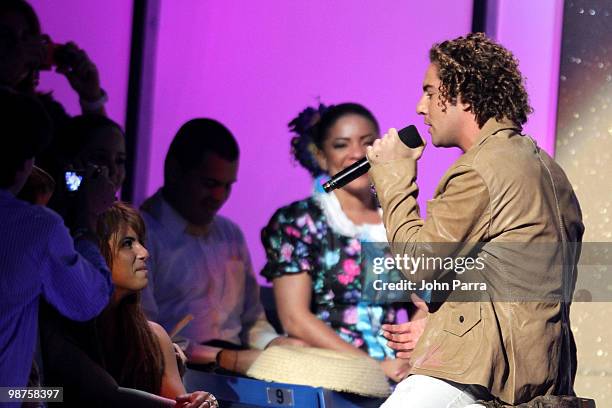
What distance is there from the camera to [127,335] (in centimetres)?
319

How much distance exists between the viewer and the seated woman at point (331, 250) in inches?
153

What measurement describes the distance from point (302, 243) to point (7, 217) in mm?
1454

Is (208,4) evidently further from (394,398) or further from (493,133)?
(394,398)

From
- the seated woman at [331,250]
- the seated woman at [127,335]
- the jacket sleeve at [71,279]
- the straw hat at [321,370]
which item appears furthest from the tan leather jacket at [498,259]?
the seated woman at [331,250]

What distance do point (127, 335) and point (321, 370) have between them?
2.86 ft

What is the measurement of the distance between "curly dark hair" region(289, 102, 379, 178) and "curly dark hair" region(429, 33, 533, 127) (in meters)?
1.31

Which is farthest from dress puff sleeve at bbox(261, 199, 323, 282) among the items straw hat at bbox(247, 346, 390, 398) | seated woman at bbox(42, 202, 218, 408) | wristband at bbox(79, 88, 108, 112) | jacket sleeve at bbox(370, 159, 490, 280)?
jacket sleeve at bbox(370, 159, 490, 280)

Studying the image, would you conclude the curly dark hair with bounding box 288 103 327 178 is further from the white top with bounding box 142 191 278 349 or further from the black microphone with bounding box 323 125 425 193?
the black microphone with bounding box 323 125 425 193

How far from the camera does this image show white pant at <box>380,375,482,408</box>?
2.57 metres

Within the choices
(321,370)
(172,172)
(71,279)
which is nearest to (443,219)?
(71,279)

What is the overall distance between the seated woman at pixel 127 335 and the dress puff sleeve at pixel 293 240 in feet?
2.37

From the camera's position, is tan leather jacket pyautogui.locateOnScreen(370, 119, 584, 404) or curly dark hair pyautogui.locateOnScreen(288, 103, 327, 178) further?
curly dark hair pyautogui.locateOnScreen(288, 103, 327, 178)

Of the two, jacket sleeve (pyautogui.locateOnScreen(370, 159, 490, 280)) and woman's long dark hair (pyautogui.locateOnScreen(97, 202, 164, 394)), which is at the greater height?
jacket sleeve (pyautogui.locateOnScreen(370, 159, 490, 280))

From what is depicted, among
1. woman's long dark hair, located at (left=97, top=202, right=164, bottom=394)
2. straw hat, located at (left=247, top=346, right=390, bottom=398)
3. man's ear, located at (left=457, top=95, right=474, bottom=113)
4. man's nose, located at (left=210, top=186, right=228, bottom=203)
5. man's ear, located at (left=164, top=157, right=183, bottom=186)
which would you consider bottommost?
straw hat, located at (left=247, top=346, right=390, bottom=398)
